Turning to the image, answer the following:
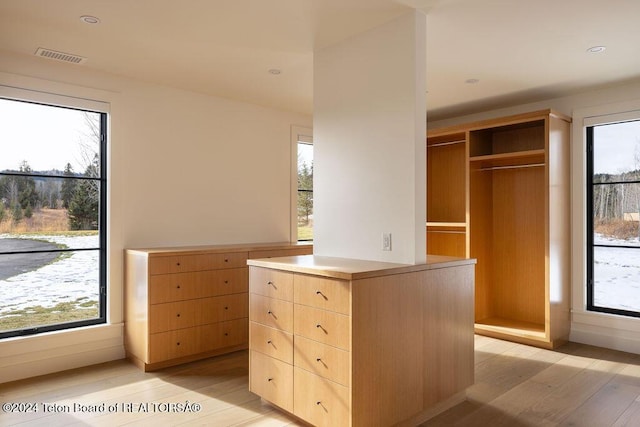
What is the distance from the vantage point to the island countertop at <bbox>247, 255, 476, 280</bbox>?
2377 millimetres

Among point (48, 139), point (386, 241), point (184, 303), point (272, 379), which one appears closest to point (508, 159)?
point (386, 241)

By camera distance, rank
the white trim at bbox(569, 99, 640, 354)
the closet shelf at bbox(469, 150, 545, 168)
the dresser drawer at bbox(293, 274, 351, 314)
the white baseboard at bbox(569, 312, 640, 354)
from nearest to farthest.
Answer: the dresser drawer at bbox(293, 274, 351, 314), the white baseboard at bbox(569, 312, 640, 354), the white trim at bbox(569, 99, 640, 354), the closet shelf at bbox(469, 150, 545, 168)

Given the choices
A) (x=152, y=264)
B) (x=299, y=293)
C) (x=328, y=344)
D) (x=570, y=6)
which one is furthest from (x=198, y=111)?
(x=570, y=6)

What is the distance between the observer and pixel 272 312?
282 cm

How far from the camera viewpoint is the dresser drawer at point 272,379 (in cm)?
271

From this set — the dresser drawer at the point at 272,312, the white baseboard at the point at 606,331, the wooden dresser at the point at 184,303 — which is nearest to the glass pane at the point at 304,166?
the wooden dresser at the point at 184,303

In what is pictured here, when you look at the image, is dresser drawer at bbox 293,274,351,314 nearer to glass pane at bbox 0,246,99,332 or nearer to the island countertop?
the island countertop

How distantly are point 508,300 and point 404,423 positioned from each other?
115 inches

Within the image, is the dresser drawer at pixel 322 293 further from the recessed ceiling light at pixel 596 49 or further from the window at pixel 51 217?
the recessed ceiling light at pixel 596 49

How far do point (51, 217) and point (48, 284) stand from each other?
1.78 ft

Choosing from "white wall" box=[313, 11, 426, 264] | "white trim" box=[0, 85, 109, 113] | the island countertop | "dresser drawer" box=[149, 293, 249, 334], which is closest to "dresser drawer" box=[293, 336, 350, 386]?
the island countertop

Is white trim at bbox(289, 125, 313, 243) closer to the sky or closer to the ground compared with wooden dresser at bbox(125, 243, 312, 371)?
closer to the sky

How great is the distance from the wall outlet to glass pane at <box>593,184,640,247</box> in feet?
9.20

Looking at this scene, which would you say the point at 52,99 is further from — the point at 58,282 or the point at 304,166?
the point at 304,166
